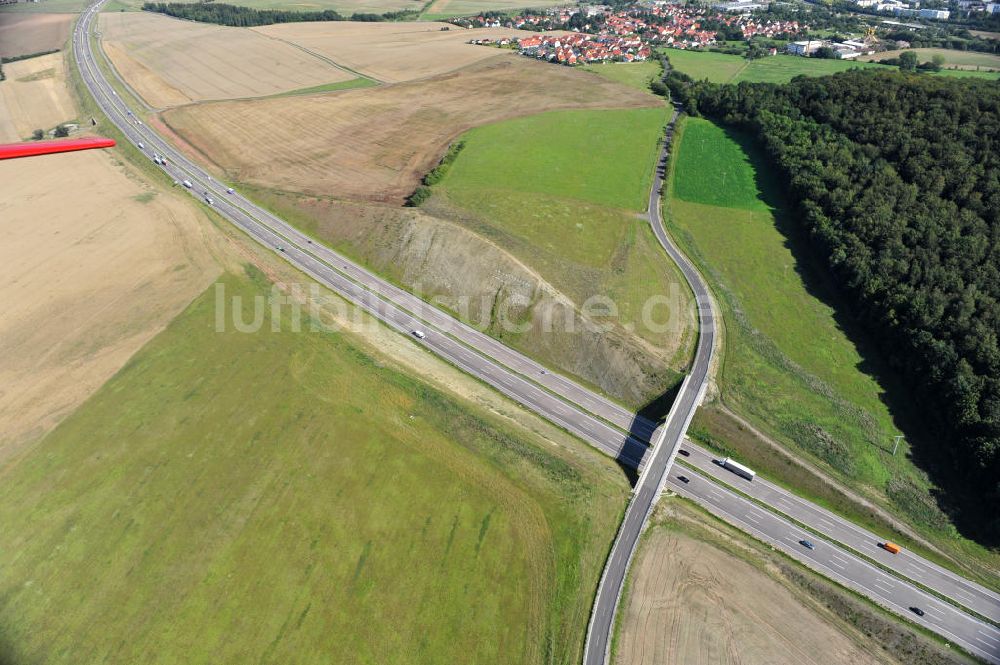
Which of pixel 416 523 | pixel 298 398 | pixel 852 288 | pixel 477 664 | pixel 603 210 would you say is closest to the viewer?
pixel 477 664

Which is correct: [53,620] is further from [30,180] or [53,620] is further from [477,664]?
[30,180]

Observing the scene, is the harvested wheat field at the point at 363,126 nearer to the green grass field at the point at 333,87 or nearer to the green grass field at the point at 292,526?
the green grass field at the point at 333,87

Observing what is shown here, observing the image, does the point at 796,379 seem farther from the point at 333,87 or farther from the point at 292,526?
the point at 333,87

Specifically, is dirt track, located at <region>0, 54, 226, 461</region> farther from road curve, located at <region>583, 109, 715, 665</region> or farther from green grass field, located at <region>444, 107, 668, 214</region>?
road curve, located at <region>583, 109, 715, 665</region>

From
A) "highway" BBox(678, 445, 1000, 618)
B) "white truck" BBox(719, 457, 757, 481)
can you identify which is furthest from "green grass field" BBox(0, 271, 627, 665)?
"white truck" BBox(719, 457, 757, 481)

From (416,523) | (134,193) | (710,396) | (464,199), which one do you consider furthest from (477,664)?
(134,193)

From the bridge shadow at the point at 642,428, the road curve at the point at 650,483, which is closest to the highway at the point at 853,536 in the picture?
the road curve at the point at 650,483
